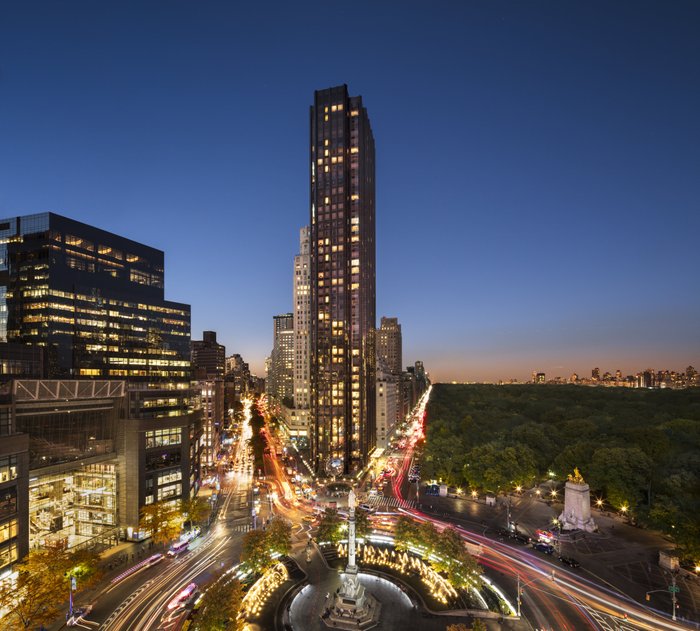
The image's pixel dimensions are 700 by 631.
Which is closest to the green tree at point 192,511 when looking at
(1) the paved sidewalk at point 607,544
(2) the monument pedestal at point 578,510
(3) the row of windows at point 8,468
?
(3) the row of windows at point 8,468

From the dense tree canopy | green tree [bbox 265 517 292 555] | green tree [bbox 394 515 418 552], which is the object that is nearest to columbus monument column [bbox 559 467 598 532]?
the dense tree canopy

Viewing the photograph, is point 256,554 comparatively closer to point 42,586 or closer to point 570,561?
point 42,586

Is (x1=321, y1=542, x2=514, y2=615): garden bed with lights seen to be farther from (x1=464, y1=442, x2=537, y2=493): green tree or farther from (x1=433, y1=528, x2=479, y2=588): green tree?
(x1=464, y1=442, x2=537, y2=493): green tree

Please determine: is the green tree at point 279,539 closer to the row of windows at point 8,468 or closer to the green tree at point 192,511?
the green tree at point 192,511

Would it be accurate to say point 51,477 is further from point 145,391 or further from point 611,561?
point 611,561

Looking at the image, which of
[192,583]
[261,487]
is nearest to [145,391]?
[192,583]

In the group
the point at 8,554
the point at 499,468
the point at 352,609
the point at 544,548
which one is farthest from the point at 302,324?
the point at 352,609
